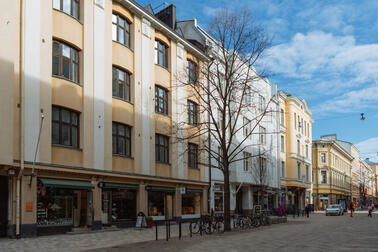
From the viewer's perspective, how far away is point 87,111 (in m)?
23.5

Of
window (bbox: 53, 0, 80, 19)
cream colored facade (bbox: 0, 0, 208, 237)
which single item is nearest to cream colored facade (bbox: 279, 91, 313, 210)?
cream colored facade (bbox: 0, 0, 208, 237)

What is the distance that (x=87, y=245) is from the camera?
17266mm

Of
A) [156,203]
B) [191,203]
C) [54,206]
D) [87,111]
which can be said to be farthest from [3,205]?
[191,203]

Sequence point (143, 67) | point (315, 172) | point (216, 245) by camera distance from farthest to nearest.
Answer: point (315, 172)
point (143, 67)
point (216, 245)

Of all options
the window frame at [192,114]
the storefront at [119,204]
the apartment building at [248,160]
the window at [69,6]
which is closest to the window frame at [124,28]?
the window at [69,6]

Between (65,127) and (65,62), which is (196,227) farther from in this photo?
(65,62)

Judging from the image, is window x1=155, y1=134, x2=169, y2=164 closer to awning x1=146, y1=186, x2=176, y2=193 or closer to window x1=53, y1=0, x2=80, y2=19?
awning x1=146, y1=186, x2=176, y2=193

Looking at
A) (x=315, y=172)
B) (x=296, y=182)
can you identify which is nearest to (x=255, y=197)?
(x=296, y=182)

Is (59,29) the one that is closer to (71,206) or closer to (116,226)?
(71,206)

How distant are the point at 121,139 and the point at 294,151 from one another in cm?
3639

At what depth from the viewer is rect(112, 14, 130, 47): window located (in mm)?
26422

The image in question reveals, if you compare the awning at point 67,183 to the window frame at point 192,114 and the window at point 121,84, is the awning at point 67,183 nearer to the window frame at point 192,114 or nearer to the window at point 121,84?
the window at point 121,84

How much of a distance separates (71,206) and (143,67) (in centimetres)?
989

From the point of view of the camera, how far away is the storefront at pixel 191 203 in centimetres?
3335
